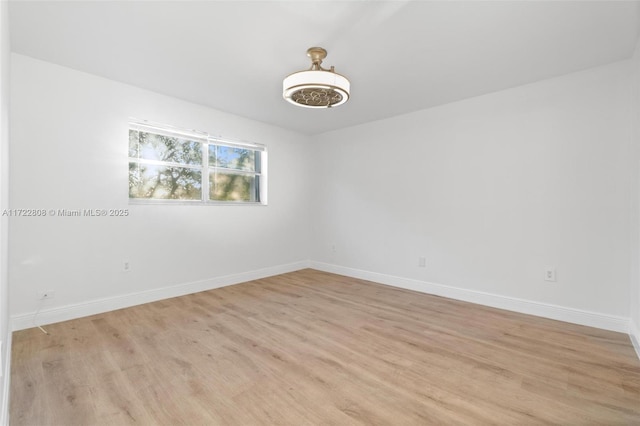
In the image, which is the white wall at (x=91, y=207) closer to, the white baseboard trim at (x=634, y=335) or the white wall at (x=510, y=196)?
the white wall at (x=510, y=196)

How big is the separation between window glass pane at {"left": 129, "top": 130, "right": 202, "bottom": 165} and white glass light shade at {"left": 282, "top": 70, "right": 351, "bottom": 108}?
2.05 m

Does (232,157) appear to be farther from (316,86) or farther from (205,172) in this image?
(316,86)

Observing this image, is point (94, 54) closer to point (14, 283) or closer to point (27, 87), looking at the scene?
point (27, 87)

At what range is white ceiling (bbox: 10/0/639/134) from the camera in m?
2.06

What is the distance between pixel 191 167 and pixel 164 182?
1.36 ft

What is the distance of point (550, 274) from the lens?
3107mm

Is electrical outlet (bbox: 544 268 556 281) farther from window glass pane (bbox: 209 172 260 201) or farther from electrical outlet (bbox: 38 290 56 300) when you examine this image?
electrical outlet (bbox: 38 290 56 300)

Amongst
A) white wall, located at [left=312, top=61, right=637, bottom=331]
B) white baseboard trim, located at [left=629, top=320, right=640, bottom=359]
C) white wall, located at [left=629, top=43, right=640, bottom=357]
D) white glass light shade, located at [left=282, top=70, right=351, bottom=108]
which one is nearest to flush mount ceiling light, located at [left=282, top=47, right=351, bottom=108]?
white glass light shade, located at [left=282, top=70, right=351, bottom=108]

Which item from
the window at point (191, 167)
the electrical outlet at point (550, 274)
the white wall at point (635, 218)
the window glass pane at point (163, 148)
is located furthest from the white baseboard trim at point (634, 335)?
the window glass pane at point (163, 148)

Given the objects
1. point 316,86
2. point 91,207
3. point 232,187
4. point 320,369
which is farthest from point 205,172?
point 320,369

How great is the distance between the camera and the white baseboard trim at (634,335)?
93.6 inches

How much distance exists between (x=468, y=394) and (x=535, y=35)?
2.75 metres

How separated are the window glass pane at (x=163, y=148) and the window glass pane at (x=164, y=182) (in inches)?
4.7

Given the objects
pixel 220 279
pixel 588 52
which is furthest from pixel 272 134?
pixel 588 52
